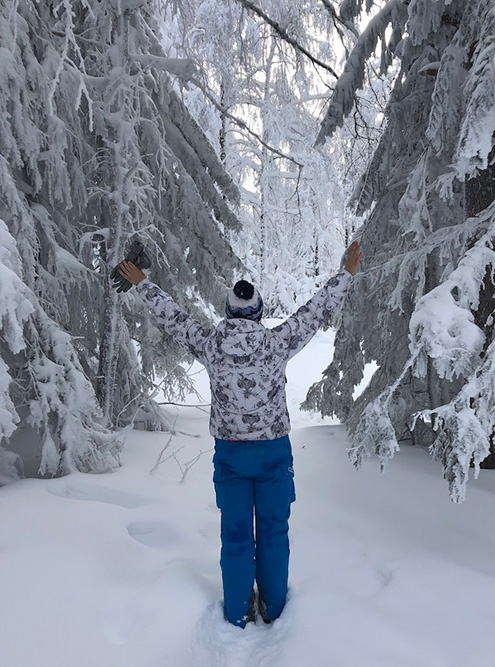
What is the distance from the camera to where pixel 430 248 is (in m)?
3.93

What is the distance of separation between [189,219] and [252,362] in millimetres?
3816

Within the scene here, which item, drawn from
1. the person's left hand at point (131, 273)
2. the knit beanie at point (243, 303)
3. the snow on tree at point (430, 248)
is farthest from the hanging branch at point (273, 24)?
the knit beanie at point (243, 303)

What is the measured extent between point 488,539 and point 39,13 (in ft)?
19.4

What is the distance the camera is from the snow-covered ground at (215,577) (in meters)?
2.54

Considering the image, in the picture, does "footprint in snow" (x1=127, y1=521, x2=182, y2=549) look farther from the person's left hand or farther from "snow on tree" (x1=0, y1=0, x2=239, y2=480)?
the person's left hand

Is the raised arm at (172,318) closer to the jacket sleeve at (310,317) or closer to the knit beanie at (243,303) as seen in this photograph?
the knit beanie at (243,303)

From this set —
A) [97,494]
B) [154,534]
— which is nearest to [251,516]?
[154,534]

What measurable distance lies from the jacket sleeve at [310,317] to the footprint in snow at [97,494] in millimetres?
1938

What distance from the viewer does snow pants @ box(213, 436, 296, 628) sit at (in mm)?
2934

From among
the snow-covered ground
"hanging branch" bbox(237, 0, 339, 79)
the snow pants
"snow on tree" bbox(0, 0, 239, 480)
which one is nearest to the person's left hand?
"snow on tree" bbox(0, 0, 239, 480)

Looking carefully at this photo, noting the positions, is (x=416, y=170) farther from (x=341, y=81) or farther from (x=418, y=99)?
(x=341, y=81)

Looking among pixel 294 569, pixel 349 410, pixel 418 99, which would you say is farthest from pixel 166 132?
pixel 294 569

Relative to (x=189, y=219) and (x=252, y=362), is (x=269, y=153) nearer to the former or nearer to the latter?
(x=189, y=219)

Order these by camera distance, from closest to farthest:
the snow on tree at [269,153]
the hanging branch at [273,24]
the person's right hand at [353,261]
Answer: the person's right hand at [353,261] < the hanging branch at [273,24] < the snow on tree at [269,153]
